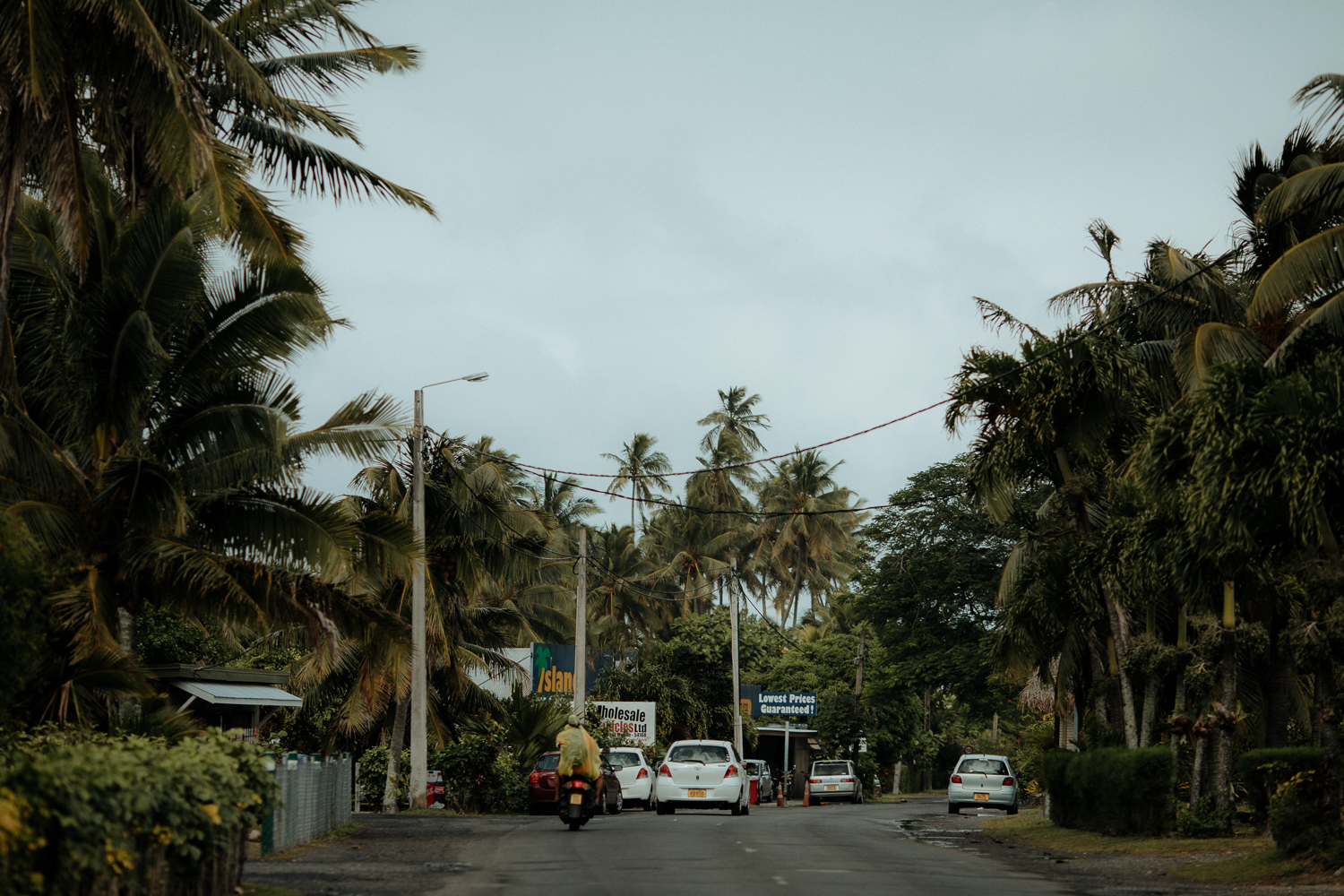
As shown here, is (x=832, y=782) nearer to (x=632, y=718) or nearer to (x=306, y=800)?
(x=632, y=718)

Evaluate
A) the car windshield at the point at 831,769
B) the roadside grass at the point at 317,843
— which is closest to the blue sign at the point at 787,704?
the car windshield at the point at 831,769

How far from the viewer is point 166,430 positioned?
15555 millimetres

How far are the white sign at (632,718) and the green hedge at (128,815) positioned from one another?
101ft

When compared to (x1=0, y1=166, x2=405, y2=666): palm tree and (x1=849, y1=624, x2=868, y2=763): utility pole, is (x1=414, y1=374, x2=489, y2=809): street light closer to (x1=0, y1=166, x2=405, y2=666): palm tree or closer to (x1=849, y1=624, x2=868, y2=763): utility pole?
(x1=0, y1=166, x2=405, y2=666): palm tree

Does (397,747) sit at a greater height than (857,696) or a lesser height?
lesser

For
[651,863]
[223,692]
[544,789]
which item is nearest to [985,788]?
[544,789]

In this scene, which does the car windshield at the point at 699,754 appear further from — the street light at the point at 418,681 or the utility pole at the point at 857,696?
the utility pole at the point at 857,696

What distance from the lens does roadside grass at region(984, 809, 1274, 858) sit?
16.8 metres

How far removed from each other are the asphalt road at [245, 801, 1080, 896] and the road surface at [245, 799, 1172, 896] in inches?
0.8

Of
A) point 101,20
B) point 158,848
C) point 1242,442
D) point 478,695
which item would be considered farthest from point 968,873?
point 478,695

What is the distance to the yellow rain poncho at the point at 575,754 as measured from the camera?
19.4 m

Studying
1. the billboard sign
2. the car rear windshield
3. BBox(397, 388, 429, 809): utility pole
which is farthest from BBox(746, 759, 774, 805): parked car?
BBox(397, 388, 429, 809): utility pole

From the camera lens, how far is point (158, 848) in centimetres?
803

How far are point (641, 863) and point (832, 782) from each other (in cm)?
3134
